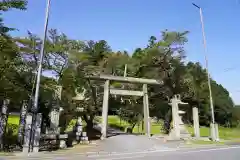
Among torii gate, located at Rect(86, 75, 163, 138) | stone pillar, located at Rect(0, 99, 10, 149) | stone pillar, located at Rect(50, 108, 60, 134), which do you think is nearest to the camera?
stone pillar, located at Rect(0, 99, 10, 149)

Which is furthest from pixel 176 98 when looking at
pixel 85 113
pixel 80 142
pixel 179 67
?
pixel 80 142

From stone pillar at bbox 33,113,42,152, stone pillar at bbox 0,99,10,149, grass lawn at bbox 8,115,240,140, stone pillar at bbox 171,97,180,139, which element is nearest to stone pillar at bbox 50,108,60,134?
stone pillar at bbox 33,113,42,152

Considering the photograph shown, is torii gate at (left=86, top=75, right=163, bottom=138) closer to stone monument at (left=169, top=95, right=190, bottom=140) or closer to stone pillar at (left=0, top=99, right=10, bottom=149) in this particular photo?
stone monument at (left=169, top=95, right=190, bottom=140)

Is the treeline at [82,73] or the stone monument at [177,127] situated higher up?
the treeline at [82,73]

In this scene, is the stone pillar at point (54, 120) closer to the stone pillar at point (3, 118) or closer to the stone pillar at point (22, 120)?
the stone pillar at point (22, 120)

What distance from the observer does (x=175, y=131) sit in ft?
75.2

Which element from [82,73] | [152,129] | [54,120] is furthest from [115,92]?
[152,129]

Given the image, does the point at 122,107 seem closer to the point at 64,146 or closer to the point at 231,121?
the point at 64,146

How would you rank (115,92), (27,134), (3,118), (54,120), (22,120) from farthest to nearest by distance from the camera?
(115,92)
(54,120)
(22,120)
(3,118)
(27,134)

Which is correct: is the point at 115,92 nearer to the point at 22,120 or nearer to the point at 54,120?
the point at 54,120

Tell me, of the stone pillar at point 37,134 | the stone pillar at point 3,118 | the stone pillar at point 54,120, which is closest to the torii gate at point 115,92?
the stone pillar at point 54,120

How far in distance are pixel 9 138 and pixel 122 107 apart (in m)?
16.8

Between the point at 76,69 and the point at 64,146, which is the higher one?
the point at 76,69

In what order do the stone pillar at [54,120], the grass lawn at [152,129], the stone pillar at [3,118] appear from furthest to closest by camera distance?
the grass lawn at [152,129]
the stone pillar at [54,120]
the stone pillar at [3,118]
